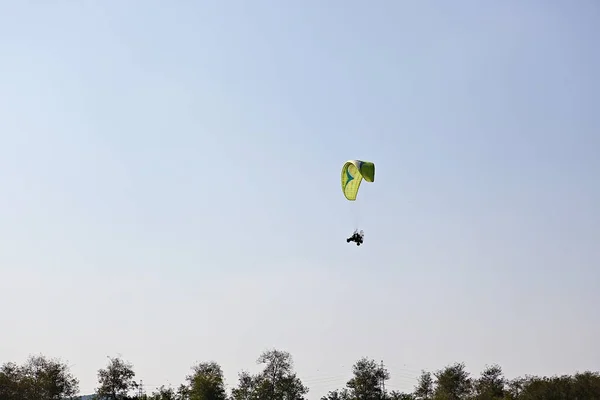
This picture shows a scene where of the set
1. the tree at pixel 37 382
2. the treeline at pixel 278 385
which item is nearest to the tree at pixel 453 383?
the treeline at pixel 278 385

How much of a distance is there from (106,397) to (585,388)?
5823 cm

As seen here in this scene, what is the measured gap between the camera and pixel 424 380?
120125mm

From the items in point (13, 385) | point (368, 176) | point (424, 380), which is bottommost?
point (13, 385)

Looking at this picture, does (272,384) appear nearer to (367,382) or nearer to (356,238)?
(367,382)

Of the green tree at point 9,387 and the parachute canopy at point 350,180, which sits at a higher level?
the parachute canopy at point 350,180

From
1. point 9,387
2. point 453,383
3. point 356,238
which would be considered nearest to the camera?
point 356,238

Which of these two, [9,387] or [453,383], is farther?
[453,383]

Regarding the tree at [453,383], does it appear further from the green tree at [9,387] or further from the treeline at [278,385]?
the green tree at [9,387]

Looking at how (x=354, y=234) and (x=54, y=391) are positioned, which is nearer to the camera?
(x=354, y=234)

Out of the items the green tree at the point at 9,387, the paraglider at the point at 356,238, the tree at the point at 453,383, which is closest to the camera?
the paraglider at the point at 356,238

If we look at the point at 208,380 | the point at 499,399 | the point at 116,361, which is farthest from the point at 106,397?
the point at 499,399

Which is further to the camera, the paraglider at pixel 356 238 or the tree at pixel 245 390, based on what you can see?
the tree at pixel 245 390

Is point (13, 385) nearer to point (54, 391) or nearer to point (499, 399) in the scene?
point (54, 391)

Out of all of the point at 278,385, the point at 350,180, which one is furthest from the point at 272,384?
the point at 350,180
